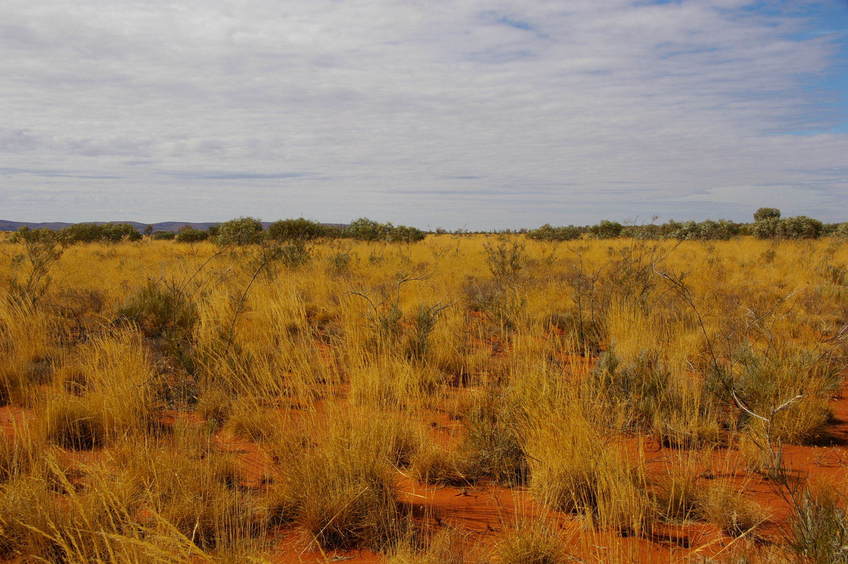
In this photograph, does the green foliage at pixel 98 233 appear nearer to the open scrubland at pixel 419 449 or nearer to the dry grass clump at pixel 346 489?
the open scrubland at pixel 419 449

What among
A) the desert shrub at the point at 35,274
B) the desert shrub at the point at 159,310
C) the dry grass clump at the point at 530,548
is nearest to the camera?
the dry grass clump at the point at 530,548

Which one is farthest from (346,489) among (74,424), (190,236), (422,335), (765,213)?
(765,213)

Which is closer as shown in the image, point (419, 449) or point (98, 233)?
point (419, 449)

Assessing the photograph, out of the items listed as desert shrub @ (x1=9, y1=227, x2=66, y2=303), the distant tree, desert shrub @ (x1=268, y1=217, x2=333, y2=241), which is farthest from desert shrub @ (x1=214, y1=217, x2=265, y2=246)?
the distant tree

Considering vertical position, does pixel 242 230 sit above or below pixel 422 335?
above

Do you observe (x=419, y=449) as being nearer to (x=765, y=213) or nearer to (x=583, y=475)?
(x=583, y=475)

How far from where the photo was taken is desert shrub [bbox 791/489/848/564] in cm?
192

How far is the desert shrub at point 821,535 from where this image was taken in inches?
75.8

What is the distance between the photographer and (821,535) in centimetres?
205

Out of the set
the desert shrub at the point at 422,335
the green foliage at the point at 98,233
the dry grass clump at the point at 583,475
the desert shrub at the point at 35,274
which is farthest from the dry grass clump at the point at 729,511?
the green foliage at the point at 98,233

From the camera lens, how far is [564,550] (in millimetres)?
2398

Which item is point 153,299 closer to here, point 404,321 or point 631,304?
point 404,321

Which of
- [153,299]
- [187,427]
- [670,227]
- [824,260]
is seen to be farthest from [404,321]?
[670,227]

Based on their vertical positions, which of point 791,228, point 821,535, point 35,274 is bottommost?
point 821,535
